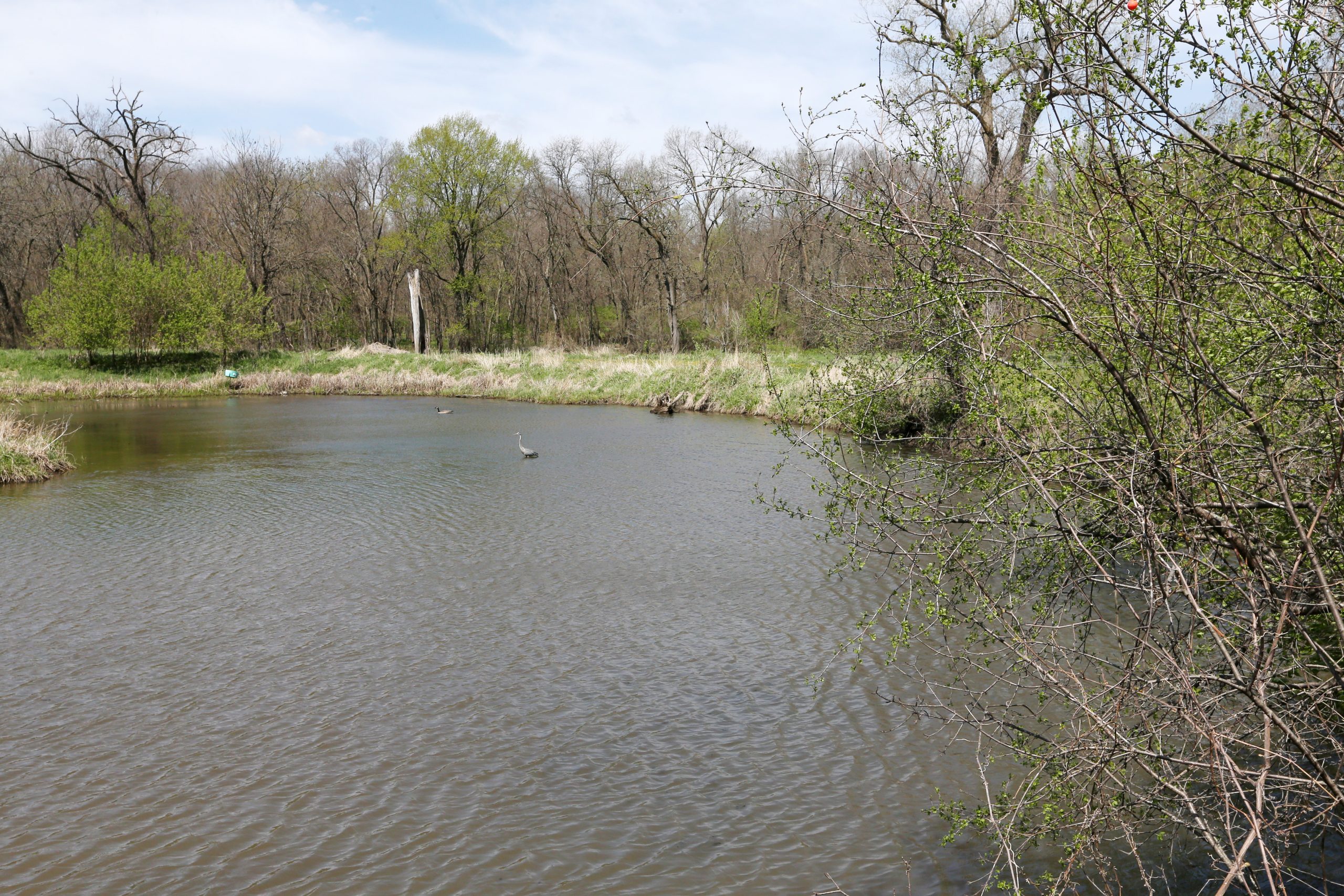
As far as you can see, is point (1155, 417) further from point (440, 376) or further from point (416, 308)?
point (416, 308)

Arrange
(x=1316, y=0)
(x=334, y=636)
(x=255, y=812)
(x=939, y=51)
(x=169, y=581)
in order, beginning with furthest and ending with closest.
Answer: (x=169, y=581)
(x=334, y=636)
(x=255, y=812)
(x=939, y=51)
(x=1316, y=0)

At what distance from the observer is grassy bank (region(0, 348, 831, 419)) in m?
29.2

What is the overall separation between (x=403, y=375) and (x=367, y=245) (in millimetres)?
15453

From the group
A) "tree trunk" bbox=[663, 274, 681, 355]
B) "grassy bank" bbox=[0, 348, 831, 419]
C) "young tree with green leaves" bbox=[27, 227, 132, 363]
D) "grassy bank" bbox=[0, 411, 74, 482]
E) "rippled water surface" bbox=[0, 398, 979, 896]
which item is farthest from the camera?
"tree trunk" bbox=[663, 274, 681, 355]

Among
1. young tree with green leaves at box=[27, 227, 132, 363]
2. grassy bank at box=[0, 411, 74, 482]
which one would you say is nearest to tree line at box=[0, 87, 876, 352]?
young tree with green leaves at box=[27, 227, 132, 363]

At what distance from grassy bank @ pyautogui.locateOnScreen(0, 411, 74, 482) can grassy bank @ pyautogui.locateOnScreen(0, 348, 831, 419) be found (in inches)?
583

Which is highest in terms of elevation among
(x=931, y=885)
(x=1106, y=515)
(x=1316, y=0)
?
(x=1316, y=0)

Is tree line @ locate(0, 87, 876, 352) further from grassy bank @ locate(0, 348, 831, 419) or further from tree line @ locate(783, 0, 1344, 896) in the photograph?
tree line @ locate(783, 0, 1344, 896)

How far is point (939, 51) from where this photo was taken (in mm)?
4270

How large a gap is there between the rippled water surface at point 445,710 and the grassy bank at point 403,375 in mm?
15270

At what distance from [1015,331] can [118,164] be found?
45926mm

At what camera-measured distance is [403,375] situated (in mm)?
36156

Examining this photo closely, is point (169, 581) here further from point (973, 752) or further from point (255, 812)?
point (973, 752)

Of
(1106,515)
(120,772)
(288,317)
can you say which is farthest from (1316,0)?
(288,317)
